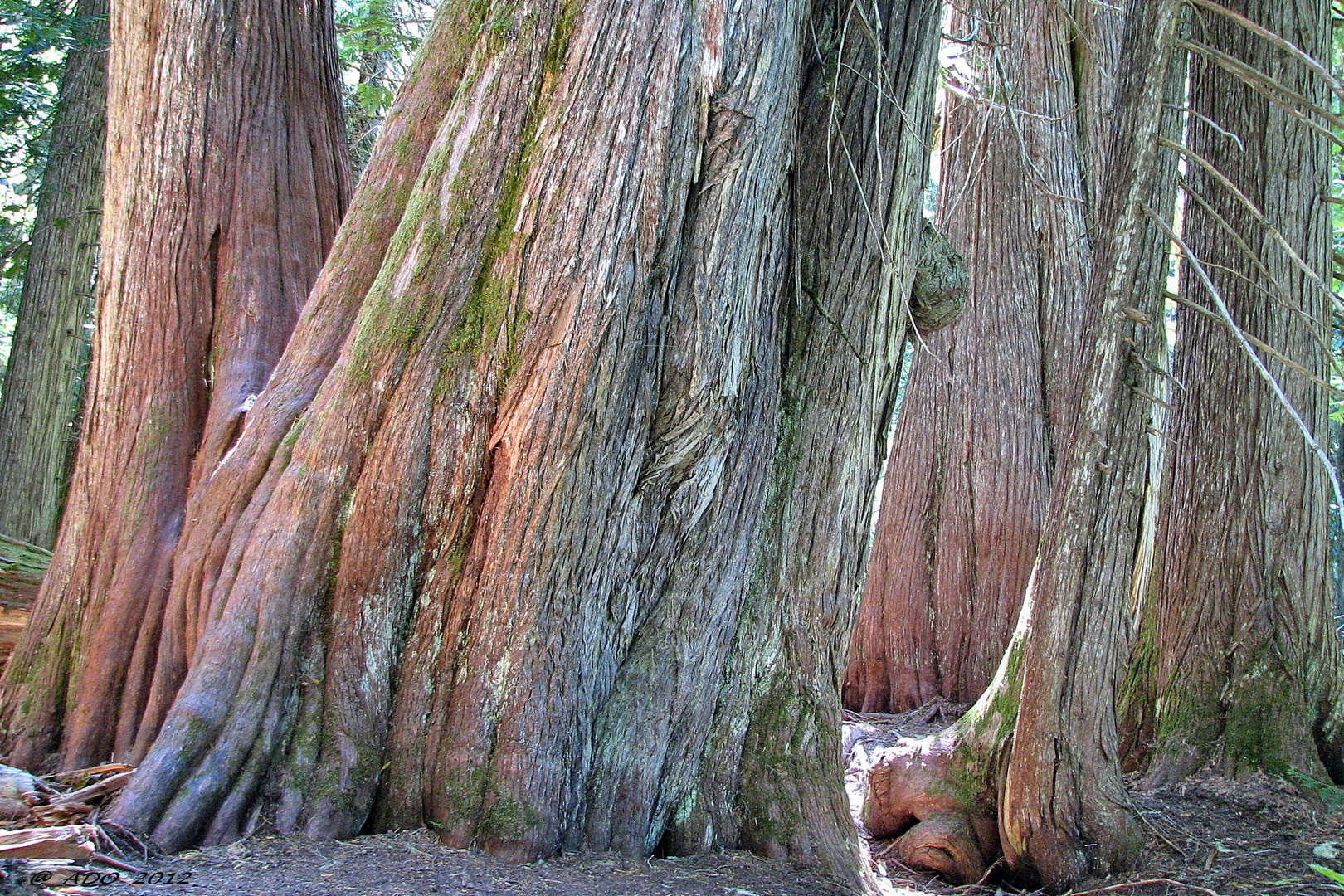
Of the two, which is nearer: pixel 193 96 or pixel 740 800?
pixel 740 800

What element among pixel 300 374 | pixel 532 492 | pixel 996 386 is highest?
pixel 996 386

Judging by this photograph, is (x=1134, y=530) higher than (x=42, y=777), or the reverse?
(x=1134, y=530)

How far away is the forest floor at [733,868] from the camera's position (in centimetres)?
259

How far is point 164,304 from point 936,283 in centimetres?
321

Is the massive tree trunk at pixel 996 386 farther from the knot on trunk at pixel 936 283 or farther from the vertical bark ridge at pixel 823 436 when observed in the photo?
the vertical bark ridge at pixel 823 436

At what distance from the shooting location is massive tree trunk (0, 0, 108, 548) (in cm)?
909

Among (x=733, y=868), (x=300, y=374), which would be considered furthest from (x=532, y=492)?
(x=733, y=868)

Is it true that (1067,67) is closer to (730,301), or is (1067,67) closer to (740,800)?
(730,301)

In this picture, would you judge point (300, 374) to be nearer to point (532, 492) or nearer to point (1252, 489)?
point (532, 492)

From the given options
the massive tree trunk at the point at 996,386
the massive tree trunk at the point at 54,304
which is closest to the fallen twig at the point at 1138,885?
the massive tree trunk at the point at 996,386

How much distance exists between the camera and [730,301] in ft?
10.3

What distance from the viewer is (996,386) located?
7.07 metres

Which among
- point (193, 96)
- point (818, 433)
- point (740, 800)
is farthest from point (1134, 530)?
point (193, 96)

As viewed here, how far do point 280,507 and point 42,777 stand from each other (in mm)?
1205
